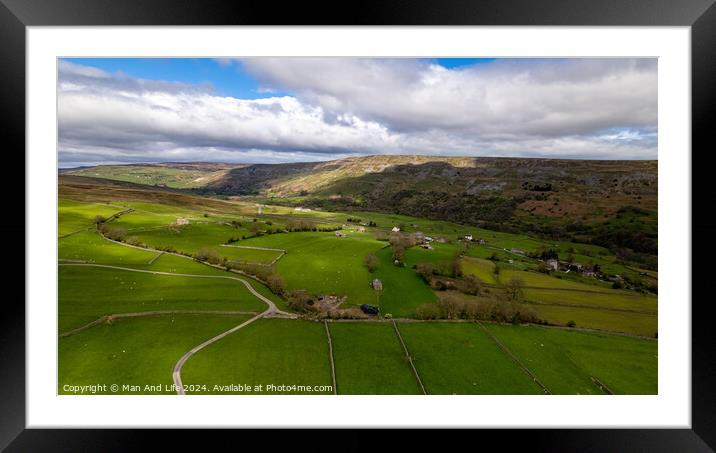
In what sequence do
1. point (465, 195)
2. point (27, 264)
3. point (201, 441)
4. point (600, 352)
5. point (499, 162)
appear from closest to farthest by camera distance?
point (201, 441) < point (27, 264) < point (600, 352) < point (465, 195) < point (499, 162)

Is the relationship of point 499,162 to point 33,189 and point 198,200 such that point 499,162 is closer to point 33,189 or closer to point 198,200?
point 198,200

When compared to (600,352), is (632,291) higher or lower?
higher

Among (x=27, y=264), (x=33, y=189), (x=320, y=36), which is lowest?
(x=27, y=264)

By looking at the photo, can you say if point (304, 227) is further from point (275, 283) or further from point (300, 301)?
point (300, 301)

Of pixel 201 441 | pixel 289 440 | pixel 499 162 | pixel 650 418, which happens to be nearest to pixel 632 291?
pixel 650 418

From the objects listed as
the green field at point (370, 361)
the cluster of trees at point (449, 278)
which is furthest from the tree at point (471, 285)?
the green field at point (370, 361)

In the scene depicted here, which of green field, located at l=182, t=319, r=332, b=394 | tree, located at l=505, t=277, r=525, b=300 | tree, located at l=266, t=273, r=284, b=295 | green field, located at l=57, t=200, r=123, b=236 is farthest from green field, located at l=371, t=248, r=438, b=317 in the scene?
green field, located at l=57, t=200, r=123, b=236
